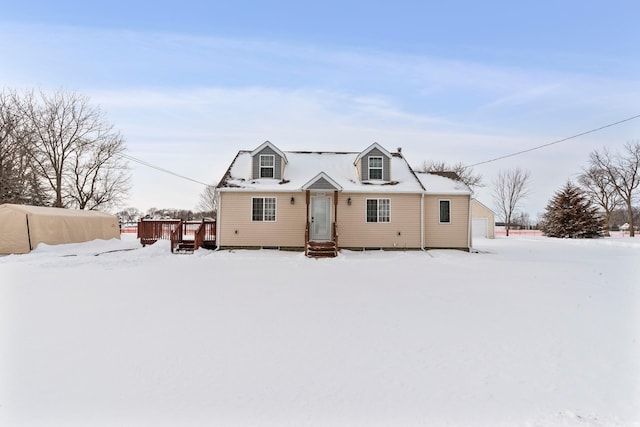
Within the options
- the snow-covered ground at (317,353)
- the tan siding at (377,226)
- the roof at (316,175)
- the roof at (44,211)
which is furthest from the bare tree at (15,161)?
the tan siding at (377,226)

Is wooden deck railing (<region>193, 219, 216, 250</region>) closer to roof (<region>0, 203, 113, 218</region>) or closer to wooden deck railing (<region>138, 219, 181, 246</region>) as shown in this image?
wooden deck railing (<region>138, 219, 181, 246</region>)

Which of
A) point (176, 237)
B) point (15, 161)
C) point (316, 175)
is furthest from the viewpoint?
point (15, 161)

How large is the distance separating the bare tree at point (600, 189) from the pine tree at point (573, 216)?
919cm

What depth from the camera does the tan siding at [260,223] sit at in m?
16.1

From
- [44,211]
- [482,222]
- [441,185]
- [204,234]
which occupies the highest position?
[441,185]

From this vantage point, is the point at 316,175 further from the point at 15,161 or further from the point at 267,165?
the point at 15,161

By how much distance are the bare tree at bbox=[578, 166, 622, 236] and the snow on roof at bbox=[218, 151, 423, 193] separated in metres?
29.7

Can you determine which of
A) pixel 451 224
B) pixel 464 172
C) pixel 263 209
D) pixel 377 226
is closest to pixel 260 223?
pixel 263 209

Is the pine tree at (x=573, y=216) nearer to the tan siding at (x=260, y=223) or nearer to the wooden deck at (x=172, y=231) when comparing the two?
the tan siding at (x=260, y=223)

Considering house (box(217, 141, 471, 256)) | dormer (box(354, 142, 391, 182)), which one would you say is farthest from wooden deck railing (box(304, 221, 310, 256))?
dormer (box(354, 142, 391, 182))

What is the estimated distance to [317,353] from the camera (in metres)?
4.07

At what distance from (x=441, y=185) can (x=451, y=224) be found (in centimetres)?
221

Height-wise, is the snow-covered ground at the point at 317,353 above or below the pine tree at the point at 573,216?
below

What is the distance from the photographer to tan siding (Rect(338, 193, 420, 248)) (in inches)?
640
